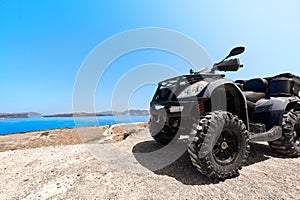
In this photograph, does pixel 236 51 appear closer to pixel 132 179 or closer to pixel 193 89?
pixel 193 89

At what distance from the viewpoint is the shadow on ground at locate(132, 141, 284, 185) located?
121 inches

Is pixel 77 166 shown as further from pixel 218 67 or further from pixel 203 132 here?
pixel 218 67

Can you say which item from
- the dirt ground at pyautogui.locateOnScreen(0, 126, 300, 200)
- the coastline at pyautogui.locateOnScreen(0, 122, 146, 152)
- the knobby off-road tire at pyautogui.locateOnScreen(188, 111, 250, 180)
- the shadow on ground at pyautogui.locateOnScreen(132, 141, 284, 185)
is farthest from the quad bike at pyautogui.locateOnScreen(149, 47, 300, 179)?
the coastline at pyautogui.locateOnScreen(0, 122, 146, 152)

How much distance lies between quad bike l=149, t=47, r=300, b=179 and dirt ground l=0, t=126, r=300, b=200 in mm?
360

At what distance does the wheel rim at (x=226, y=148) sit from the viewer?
318cm

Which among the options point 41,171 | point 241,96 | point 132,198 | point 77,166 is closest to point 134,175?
point 132,198

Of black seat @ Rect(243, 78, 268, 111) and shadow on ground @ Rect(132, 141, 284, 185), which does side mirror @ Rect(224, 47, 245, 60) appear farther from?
shadow on ground @ Rect(132, 141, 284, 185)

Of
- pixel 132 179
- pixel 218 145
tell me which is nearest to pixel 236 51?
pixel 218 145

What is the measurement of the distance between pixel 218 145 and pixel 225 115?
604 millimetres

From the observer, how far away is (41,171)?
142 inches

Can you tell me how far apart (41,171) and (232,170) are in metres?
4.01

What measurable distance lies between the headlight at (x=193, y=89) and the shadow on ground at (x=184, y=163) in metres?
1.58

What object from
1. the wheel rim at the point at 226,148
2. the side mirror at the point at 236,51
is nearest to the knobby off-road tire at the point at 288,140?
the wheel rim at the point at 226,148

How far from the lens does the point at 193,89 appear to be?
3.60 m
